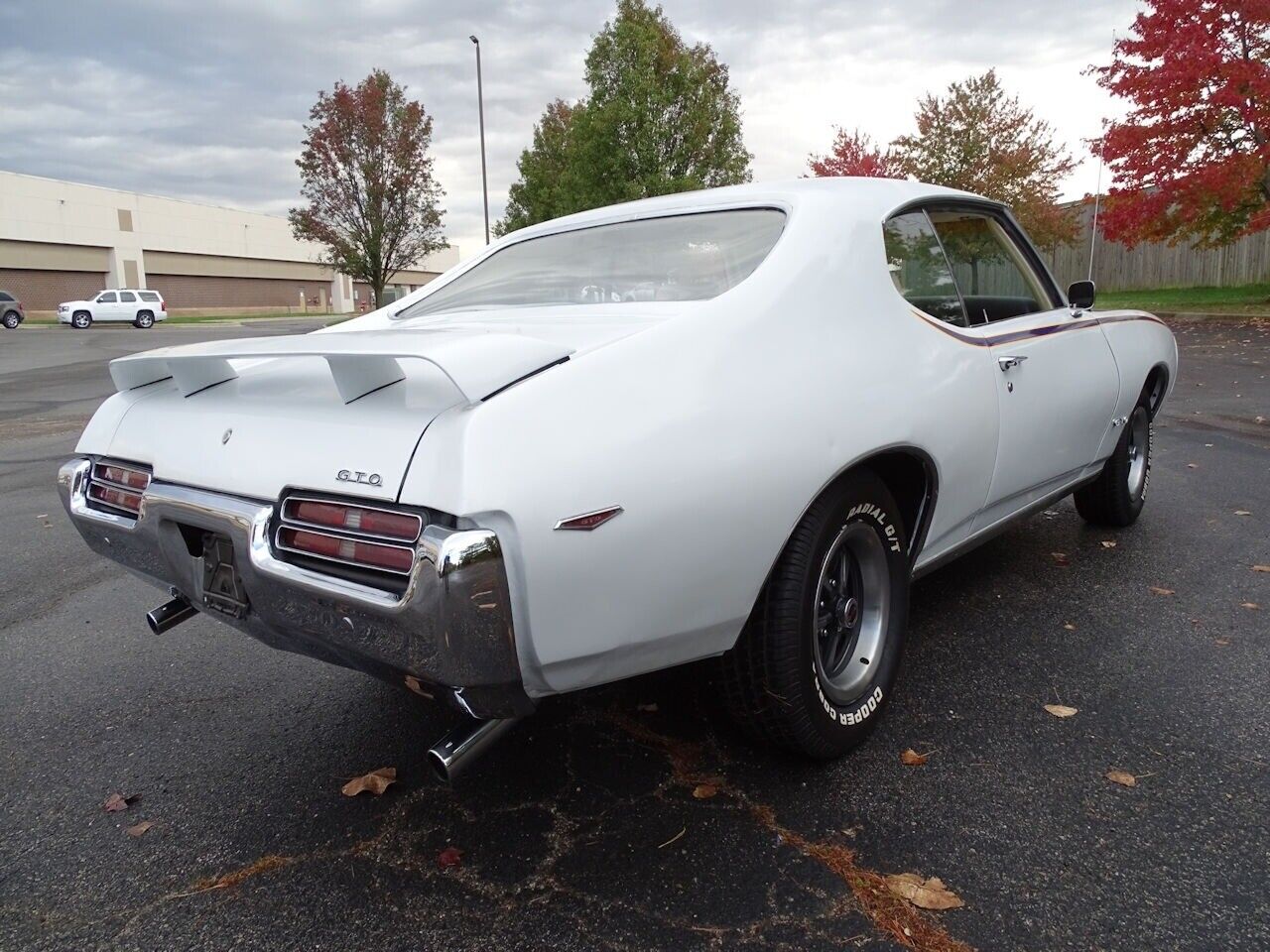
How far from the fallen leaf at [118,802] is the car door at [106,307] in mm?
39615

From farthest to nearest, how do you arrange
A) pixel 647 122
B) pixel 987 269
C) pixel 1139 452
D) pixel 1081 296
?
pixel 647 122 < pixel 1139 452 < pixel 1081 296 < pixel 987 269

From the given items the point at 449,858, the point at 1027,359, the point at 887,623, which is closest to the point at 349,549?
the point at 449,858

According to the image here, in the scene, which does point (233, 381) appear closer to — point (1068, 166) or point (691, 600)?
point (691, 600)

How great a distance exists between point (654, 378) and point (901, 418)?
2.81 feet

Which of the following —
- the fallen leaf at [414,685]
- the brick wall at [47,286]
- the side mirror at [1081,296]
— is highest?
the brick wall at [47,286]

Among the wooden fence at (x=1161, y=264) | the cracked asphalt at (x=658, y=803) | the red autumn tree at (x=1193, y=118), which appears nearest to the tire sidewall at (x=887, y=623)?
the cracked asphalt at (x=658, y=803)

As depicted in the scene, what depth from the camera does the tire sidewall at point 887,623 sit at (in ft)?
7.18

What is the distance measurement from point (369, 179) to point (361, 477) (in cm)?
2993

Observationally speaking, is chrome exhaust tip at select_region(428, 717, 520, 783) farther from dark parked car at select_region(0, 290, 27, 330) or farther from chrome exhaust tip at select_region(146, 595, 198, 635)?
dark parked car at select_region(0, 290, 27, 330)

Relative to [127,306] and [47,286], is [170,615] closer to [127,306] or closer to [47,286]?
[127,306]

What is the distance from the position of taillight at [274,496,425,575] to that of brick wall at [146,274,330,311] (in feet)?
191

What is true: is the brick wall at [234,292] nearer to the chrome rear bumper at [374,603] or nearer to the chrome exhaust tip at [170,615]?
the chrome exhaust tip at [170,615]

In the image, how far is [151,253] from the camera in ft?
171

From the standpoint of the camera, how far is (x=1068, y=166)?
72.0 feet
